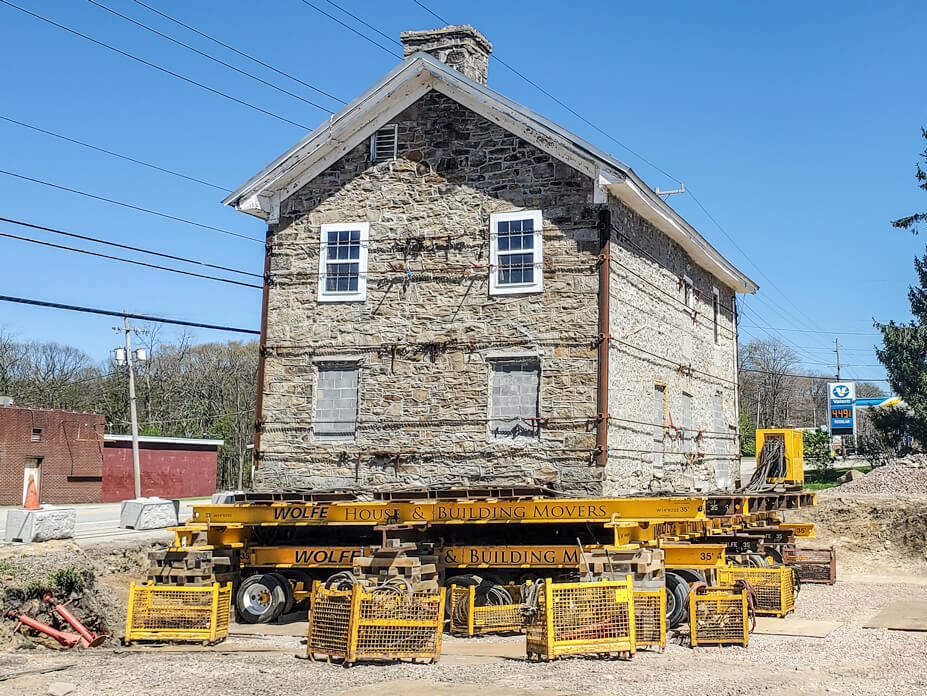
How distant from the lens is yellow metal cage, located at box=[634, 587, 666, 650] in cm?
1255

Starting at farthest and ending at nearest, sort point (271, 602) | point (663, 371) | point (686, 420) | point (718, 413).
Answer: point (718, 413) → point (686, 420) → point (663, 371) → point (271, 602)

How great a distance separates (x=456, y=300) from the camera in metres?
19.3

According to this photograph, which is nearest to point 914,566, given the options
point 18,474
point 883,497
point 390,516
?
point 883,497

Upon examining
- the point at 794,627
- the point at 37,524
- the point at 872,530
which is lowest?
the point at 794,627

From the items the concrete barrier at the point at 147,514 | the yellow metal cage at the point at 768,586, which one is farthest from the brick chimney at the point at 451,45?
the concrete barrier at the point at 147,514

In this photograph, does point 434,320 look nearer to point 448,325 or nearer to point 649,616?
point 448,325

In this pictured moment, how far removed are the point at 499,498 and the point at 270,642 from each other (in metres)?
4.37

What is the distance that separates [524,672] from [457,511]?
420cm

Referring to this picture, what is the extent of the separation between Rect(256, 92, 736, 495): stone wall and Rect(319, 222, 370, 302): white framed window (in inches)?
7.2

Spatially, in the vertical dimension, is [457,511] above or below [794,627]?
above

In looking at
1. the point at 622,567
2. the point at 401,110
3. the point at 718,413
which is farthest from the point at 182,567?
the point at 718,413

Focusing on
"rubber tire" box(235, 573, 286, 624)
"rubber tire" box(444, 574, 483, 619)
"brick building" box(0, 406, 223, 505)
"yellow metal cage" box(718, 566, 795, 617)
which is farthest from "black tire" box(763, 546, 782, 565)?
"brick building" box(0, 406, 223, 505)

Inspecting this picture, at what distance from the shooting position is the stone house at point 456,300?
722 inches

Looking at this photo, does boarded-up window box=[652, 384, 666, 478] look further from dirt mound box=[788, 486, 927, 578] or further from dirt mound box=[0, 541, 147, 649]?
dirt mound box=[0, 541, 147, 649]
